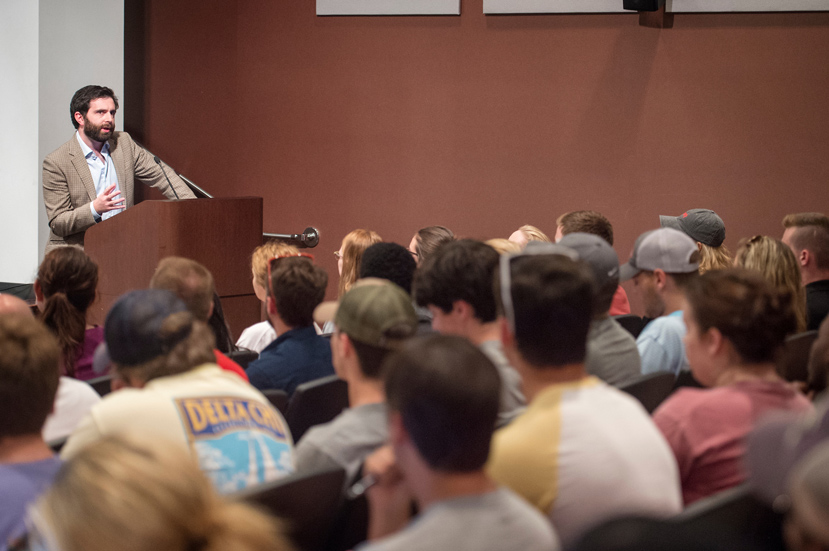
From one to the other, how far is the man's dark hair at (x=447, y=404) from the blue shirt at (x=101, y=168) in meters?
4.31

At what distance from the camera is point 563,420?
1.49m

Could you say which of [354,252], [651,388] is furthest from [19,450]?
[354,252]

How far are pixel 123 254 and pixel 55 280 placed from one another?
A: 178cm

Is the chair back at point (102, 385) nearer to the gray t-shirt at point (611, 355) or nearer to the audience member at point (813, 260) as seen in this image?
the gray t-shirt at point (611, 355)

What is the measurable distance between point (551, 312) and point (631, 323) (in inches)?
79.2

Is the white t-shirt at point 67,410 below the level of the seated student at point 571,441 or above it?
below

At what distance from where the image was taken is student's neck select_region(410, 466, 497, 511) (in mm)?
1197

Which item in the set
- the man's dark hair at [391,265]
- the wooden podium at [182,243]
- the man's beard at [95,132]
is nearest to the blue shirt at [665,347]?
the man's dark hair at [391,265]

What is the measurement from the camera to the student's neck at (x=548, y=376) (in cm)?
165

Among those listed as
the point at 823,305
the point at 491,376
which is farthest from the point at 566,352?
the point at 823,305

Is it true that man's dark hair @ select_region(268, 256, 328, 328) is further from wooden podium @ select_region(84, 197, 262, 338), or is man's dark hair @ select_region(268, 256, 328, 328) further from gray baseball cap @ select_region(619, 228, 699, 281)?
wooden podium @ select_region(84, 197, 262, 338)

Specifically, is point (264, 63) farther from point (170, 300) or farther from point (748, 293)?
point (748, 293)

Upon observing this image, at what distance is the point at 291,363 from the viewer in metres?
2.71

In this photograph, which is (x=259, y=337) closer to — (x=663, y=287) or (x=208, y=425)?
(x=663, y=287)
